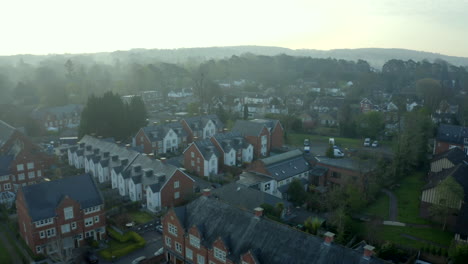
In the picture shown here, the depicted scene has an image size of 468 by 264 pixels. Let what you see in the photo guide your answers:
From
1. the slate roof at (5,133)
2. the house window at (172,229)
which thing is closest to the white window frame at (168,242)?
the house window at (172,229)

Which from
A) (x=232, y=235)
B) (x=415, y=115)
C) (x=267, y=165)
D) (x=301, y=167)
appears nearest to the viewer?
(x=232, y=235)

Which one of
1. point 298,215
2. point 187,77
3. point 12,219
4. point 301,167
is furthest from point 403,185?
point 187,77

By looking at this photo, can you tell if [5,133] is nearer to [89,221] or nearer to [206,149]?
[206,149]

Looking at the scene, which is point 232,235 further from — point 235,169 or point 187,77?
point 187,77

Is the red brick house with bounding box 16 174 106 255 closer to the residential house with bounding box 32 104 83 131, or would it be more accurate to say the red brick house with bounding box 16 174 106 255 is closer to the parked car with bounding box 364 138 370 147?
the residential house with bounding box 32 104 83 131

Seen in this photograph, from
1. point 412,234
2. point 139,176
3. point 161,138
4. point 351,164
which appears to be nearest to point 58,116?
point 161,138

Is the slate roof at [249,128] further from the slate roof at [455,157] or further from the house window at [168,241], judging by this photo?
the house window at [168,241]

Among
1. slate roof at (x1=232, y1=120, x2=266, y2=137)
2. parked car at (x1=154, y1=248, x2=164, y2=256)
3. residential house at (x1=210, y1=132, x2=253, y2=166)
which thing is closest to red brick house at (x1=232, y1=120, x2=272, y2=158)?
slate roof at (x1=232, y1=120, x2=266, y2=137)
